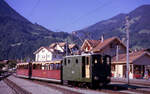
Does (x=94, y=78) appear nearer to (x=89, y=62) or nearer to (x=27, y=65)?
(x=89, y=62)

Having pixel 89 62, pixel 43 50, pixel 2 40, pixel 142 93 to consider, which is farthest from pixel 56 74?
pixel 2 40

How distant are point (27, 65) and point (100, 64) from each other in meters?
17.7

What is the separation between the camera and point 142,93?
604 inches

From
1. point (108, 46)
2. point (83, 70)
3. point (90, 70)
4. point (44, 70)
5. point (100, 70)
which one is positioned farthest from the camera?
point (108, 46)

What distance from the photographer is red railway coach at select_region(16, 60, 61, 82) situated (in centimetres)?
2342

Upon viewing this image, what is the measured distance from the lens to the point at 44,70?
87.6ft

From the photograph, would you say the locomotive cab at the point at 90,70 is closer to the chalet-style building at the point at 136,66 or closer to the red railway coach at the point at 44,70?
the red railway coach at the point at 44,70

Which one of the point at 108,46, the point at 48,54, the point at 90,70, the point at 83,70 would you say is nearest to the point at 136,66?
the point at 108,46

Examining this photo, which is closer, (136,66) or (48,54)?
(136,66)

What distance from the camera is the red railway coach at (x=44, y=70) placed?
23.4 m

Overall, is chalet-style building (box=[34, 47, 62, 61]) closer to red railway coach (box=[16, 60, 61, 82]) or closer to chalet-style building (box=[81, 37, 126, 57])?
chalet-style building (box=[81, 37, 126, 57])

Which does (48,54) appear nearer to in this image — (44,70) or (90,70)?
(44,70)

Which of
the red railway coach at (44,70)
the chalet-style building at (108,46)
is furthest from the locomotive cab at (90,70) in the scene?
the chalet-style building at (108,46)

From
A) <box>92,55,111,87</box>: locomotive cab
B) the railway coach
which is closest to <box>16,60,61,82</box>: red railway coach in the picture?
the railway coach
